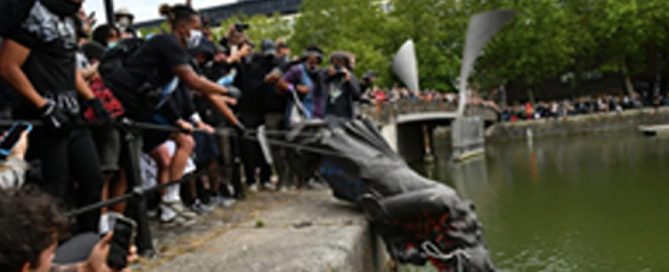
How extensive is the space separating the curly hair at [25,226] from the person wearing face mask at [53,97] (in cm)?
114

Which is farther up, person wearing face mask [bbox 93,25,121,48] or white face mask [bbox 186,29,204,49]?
person wearing face mask [bbox 93,25,121,48]

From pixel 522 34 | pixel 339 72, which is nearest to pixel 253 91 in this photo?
pixel 339 72

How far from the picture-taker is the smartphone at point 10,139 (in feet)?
8.06

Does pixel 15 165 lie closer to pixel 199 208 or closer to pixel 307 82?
pixel 199 208

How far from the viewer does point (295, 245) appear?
3.13 meters

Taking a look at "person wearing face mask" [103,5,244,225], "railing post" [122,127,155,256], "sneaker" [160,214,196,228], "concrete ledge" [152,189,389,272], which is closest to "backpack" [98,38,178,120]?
"person wearing face mask" [103,5,244,225]

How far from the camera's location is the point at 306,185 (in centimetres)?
627

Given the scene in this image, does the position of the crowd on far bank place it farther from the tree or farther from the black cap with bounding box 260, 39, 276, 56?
the black cap with bounding box 260, 39, 276, 56

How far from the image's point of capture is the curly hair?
1456 millimetres

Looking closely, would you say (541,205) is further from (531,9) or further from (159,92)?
(531,9)

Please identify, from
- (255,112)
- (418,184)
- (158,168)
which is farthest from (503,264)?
(158,168)

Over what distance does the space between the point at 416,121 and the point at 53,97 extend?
2665cm

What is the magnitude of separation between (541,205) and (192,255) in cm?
Result: 922

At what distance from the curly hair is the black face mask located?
1.36 meters
